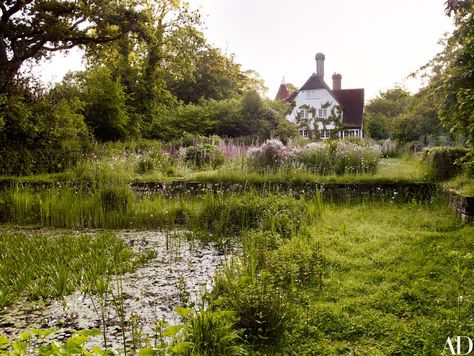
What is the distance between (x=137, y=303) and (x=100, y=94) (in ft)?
39.6

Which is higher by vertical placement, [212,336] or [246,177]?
[246,177]

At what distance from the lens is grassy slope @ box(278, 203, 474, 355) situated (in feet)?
7.81

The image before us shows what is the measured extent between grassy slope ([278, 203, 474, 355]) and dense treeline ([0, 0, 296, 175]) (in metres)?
7.49

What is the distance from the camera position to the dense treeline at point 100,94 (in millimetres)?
9711

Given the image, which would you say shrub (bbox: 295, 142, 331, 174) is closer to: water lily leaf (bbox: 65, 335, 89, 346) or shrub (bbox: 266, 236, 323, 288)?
shrub (bbox: 266, 236, 323, 288)

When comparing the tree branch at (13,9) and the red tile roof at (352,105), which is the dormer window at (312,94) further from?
the tree branch at (13,9)

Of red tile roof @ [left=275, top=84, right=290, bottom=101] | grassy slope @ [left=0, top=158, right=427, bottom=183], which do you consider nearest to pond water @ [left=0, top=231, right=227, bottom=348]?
grassy slope @ [left=0, top=158, right=427, bottom=183]

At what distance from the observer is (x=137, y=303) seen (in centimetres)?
304

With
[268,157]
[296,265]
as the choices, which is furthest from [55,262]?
[268,157]

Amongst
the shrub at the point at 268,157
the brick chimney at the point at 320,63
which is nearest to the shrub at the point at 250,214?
the shrub at the point at 268,157

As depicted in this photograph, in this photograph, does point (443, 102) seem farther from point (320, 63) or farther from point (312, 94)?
point (320, 63)

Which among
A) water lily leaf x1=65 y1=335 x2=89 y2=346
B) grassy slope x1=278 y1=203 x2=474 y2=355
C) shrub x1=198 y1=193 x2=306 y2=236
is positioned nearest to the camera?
water lily leaf x1=65 y1=335 x2=89 y2=346

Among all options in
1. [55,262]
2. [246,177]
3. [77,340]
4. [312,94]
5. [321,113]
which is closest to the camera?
[77,340]

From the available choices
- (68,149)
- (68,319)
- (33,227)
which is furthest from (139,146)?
(68,319)
